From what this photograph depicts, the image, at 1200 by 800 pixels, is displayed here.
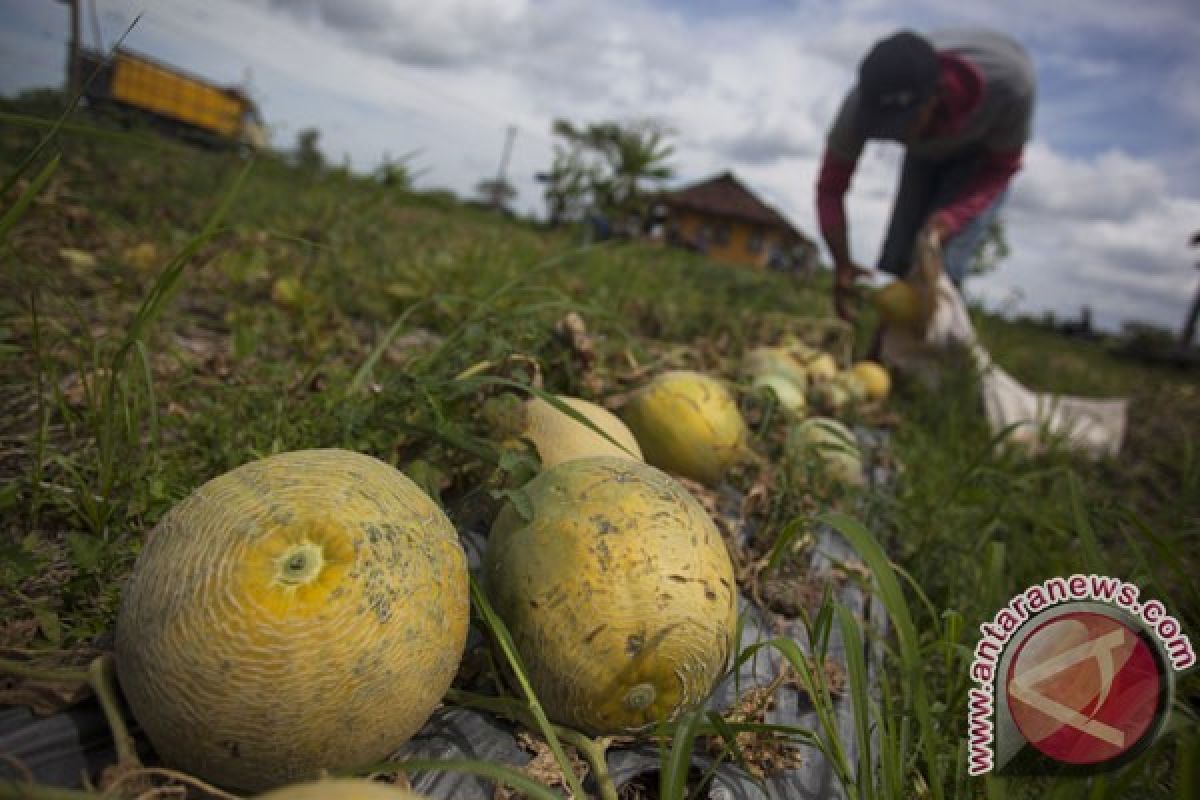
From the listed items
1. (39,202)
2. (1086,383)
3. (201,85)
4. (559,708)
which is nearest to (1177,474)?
(1086,383)

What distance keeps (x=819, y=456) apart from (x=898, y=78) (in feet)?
11.9

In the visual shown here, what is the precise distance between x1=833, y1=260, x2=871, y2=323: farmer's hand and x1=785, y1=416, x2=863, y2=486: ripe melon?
9.56 ft

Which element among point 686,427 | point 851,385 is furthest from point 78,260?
point 851,385

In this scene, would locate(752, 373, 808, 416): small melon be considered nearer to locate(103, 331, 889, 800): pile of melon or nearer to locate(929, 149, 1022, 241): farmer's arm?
locate(103, 331, 889, 800): pile of melon

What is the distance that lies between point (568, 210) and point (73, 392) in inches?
193

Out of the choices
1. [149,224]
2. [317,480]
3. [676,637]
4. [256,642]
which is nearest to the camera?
[256,642]

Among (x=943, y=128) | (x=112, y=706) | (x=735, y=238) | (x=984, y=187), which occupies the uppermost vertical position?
(x=735, y=238)

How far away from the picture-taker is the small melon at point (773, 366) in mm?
3346

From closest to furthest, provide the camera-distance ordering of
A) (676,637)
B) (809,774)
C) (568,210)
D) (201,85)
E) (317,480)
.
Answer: (317,480) → (676,637) → (809,774) → (568,210) → (201,85)

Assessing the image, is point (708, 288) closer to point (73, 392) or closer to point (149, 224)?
point (149, 224)

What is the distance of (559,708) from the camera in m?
1.23

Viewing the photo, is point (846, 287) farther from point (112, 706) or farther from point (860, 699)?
→ point (112, 706)

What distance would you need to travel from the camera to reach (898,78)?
4.80 metres

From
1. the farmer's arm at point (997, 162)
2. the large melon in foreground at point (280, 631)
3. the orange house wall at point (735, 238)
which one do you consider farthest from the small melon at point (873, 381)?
the orange house wall at point (735, 238)
